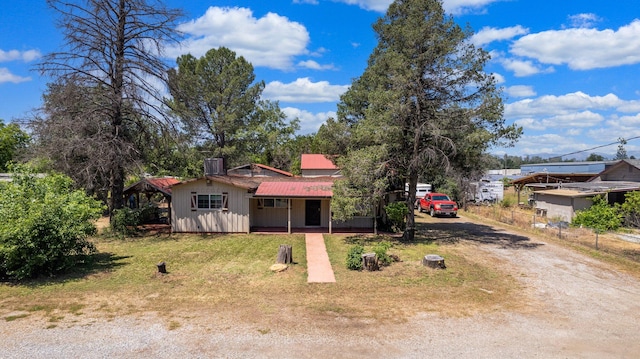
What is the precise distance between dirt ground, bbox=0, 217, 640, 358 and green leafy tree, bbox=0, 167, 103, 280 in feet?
11.7

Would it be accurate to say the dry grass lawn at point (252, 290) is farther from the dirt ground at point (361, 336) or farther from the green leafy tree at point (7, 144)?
the green leafy tree at point (7, 144)

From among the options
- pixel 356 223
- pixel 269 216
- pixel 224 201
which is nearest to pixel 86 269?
pixel 224 201

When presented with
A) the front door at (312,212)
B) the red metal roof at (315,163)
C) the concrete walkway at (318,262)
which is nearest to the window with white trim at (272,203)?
the front door at (312,212)

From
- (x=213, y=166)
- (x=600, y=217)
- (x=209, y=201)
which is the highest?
(x=213, y=166)

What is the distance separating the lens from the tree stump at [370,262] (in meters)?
12.5

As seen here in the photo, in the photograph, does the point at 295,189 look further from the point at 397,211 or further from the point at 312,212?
the point at 397,211

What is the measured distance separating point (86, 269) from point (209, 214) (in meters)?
7.87

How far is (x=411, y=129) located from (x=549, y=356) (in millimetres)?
11935

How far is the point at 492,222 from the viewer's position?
84.9 feet

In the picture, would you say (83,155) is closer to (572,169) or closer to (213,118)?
(213,118)

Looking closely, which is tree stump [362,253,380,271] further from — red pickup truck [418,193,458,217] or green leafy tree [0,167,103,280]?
red pickup truck [418,193,458,217]

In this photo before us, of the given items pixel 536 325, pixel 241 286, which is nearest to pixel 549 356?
pixel 536 325

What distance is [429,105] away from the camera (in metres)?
17.3

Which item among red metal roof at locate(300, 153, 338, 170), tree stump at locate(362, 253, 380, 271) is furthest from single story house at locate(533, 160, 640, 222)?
tree stump at locate(362, 253, 380, 271)
